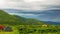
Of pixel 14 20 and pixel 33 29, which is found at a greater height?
pixel 14 20

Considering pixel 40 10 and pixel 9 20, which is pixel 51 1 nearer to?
pixel 40 10

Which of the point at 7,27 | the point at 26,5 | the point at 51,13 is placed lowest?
the point at 7,27

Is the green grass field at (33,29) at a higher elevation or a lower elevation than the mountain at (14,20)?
lower

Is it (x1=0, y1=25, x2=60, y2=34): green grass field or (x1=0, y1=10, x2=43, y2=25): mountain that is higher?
(x1=0, y1=10, x2=43, y2=25): mountain

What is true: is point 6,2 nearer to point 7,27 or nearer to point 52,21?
point 7,27

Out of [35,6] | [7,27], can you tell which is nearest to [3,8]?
[7,27]

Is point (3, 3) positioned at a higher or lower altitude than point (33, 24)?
higher

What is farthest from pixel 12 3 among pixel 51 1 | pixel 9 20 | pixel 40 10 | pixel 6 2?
pixel 51 1
